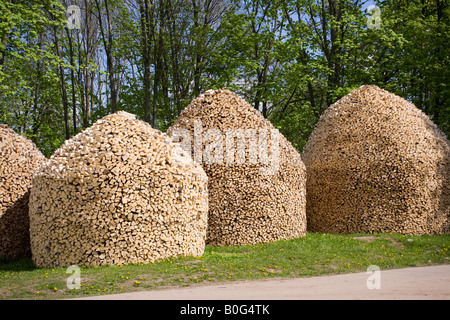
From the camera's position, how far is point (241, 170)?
390 inches

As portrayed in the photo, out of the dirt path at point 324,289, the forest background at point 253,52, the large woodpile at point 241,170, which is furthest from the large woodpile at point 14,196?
the forest background at point 253,52

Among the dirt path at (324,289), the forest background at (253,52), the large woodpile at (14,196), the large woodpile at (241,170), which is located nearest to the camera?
the dirt path at (324,289)

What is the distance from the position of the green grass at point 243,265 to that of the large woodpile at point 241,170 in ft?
1.48

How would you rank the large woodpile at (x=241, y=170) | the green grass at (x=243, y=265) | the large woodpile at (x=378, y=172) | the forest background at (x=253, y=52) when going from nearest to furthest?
the green grass at (x=243, y=265) < the large woodpile at (x=241, y=170) < the large woodpile at (x=378, y=172) < the forest background at (x=253, y=52)

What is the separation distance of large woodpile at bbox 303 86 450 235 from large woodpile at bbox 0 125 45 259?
7830mm

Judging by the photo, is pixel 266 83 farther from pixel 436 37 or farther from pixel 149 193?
pixel 149 193

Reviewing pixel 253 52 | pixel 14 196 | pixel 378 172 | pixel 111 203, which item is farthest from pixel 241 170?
pixel 253 52

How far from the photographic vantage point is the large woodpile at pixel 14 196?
8602mm

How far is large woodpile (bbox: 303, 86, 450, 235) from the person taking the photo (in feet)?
36.8

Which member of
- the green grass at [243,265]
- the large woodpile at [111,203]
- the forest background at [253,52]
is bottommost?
the green grass at [243,265]

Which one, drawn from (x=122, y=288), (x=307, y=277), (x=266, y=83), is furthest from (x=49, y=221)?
(x=266, y=83)

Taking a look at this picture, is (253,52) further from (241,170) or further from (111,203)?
(111,203)

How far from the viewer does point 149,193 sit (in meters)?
7.72

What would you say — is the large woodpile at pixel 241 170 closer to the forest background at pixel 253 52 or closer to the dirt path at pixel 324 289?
the dirt path at pixel 324 289
